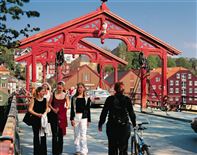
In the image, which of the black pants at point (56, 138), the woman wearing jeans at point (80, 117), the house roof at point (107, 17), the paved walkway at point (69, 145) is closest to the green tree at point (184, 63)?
the house roof at point (107, 17)

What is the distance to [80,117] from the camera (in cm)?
971

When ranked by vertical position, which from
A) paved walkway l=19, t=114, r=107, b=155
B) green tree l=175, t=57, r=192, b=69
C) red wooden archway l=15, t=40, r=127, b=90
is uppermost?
green tree l=175, t=57, r=192, b=69

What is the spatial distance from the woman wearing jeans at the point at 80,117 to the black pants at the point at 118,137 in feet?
6.88

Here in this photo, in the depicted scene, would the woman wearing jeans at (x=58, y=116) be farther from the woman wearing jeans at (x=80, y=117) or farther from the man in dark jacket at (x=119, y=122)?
the man in dark jacket at (x=119, y=122)

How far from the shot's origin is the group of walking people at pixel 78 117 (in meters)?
7.62

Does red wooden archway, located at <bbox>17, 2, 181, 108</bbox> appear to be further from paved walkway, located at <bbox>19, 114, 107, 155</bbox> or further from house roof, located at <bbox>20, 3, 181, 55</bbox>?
paved walkway, located at <bbox>19, 114, 107, 155</bbox>

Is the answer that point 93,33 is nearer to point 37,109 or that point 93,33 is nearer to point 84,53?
point 84,53

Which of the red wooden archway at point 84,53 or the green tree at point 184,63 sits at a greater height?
the green tree at point 184,63

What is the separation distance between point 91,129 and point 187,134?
11.9 ft

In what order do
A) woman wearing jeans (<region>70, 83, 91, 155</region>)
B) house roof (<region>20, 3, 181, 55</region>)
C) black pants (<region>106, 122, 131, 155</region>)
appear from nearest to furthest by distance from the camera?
black pants (<region>106, 122, 131, 155</region>) → woman wearing jeans (<region>70, 83, 91, 155</region>) → house roof (<region>20, 3, 181, 55</region>)

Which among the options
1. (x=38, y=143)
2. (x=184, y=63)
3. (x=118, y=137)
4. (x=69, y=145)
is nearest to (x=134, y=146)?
(x=118, y=137)

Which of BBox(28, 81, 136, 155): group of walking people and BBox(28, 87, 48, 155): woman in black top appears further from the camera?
BBox(28, 87, 48, 155): woman in black top

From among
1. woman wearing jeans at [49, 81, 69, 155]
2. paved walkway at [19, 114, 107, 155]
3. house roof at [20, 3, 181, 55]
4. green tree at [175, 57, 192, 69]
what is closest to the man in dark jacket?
woman wearing jeans at [49, 81, 69, 155]

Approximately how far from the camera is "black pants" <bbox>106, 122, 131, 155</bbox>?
758 cm
